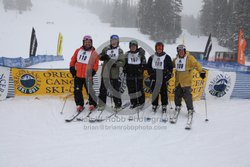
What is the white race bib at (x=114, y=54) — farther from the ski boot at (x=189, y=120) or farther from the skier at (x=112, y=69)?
the ski boot at (x=189, y=120)

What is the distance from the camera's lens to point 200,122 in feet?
20.2

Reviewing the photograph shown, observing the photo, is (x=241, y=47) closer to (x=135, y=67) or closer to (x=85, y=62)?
(x=135, y=67)

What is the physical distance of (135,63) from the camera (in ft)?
21.7

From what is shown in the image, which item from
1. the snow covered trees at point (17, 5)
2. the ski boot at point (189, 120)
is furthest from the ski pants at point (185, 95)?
the snow covered trees at point (17, 5)

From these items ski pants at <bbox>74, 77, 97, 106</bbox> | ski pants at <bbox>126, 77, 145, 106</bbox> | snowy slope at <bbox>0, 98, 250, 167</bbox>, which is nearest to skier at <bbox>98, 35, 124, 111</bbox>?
ski pants at <bbox>74, 77, 97, 106</bbox>

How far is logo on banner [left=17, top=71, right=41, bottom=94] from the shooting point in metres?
7.59

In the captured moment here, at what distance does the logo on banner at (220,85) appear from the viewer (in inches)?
320

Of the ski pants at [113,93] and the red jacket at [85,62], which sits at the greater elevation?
the red jacket at [85,62]

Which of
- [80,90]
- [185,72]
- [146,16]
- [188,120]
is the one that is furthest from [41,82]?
[146,16]

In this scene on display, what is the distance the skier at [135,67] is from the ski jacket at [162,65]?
0.86 ft

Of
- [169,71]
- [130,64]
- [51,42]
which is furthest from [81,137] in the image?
[51,42]

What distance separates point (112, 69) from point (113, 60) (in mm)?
258

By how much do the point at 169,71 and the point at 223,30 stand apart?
151 ft

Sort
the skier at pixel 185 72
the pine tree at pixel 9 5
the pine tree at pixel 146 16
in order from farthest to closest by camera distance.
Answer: the pine tree at pixel 9 5 → the pine tree at pixel 146 16 → the skier at pixel 185 72
